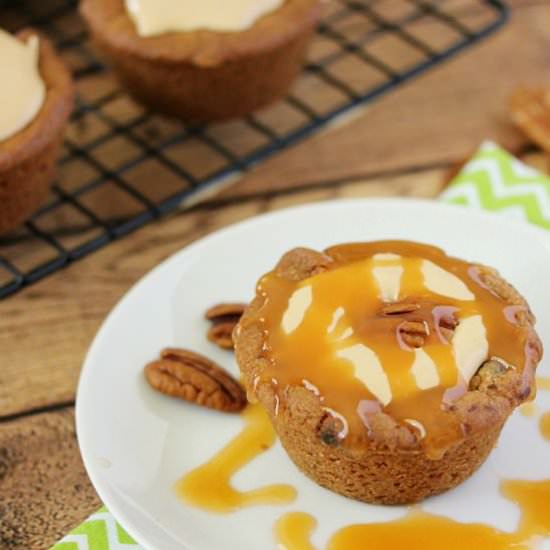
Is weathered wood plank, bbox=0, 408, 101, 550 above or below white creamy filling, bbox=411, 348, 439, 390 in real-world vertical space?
below

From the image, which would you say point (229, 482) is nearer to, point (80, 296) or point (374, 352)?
point (374, 352)

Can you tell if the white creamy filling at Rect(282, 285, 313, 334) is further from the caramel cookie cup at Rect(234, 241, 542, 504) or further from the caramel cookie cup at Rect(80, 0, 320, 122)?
the caramel cookie cup at Rect(80, 0, 320, 122)

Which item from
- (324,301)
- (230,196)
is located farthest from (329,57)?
(324,301)

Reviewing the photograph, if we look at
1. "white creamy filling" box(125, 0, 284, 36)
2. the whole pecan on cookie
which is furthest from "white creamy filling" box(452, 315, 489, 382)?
"white creamy filling" box(125, 0, 284, 36)

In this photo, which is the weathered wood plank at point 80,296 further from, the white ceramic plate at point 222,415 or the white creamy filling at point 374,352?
the white creamy filling at point 374,352

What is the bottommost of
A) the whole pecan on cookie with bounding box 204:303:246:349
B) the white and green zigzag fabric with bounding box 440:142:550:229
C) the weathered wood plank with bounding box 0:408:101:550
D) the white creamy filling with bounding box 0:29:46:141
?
the white and green zigzag fabric with bounding box 440:142:550:229

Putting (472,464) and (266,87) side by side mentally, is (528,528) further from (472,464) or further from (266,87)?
(266,87)

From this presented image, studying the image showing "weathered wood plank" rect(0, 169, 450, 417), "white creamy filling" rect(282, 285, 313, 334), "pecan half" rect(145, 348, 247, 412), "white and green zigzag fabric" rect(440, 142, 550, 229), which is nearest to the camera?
"white creamy filling" rect(282, 285, 313, 334)

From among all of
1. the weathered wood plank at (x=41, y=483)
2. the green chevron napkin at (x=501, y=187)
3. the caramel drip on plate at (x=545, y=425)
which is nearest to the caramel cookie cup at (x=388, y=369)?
the caramel drip on plate at (x=545, y=425)
